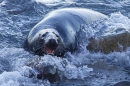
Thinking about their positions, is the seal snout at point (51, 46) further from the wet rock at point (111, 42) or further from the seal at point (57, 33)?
the wet rock at point (111, 42)

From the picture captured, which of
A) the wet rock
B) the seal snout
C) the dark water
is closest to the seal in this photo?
the seal snout

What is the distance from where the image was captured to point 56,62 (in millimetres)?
7734

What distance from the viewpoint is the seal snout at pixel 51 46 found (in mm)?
7492

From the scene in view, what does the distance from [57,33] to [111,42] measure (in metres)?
1.59

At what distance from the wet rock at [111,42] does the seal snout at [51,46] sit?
1611 millimetres

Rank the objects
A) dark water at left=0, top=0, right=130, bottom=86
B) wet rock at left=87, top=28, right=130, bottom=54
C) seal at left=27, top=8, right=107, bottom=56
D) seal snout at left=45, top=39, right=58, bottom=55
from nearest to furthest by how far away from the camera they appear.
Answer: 1. dark water at left=0, top=0, right=130, bottom=86
2. seal snout at left=45, top=39, right=58, bottom=55
3. seal at left=27, top=8, right=107, bottom=56
4. wet rock at left=87, top=28, right=130, bottom=54

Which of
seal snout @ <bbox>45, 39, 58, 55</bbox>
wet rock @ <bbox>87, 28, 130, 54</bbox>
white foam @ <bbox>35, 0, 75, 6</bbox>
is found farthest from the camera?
white foam @ <bbox>35, 0, 75, 6</bbox>

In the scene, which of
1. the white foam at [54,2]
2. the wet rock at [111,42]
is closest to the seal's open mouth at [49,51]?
the wet rock at [111,42]

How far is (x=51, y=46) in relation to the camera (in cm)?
756

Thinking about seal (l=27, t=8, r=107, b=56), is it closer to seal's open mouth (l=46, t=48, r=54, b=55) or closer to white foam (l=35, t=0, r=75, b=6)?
seal's open mouth (l=46, t=48, r=54, b=55)

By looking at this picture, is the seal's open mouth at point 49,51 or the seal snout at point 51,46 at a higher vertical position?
the seal snout at point 51,46

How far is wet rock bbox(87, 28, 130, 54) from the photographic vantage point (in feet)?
29.1

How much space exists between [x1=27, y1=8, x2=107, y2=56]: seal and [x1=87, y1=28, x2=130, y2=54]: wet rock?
53cm

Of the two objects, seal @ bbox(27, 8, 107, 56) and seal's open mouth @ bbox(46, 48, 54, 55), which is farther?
seal @ bbox(27, 8, 107, 56)
